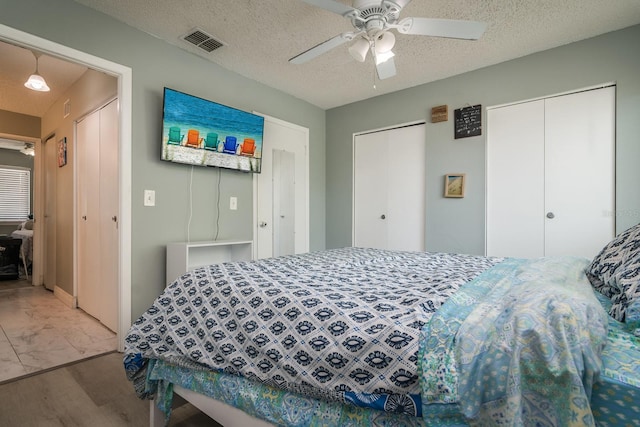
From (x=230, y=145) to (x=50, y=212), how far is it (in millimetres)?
3043

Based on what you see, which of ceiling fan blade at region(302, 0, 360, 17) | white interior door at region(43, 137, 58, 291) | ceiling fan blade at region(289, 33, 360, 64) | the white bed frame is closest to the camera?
the white bed frame

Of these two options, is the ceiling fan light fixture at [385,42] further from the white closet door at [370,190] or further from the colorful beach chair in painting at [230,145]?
the white closet door at [370,190]

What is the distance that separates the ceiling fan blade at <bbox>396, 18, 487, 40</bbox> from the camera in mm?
1733

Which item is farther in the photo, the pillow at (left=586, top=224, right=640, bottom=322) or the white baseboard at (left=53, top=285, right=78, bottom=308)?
the white baseboard at (left=53, top=285, right=78, bottom=308)

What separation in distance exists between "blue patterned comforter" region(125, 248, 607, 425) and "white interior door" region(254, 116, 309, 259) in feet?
6.80

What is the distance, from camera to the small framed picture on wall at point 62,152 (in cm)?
368

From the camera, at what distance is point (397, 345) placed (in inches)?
32.2

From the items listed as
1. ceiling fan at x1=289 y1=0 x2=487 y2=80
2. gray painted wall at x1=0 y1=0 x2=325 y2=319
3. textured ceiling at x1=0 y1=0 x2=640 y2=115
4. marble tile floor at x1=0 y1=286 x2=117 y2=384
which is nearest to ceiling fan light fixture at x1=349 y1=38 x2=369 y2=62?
ceiling fan at x1=289 y1=0 x2=487 y2=80

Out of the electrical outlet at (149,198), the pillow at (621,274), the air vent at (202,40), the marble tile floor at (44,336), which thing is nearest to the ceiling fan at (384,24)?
the air vent at (202,40)

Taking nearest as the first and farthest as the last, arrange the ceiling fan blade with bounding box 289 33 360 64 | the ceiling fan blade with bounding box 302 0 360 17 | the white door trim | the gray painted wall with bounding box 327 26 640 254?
the ceiling fan blade with bounding box 302 0 360 17 < the ceiling fan blade with bounding box 289 33 360 64 < the white door trim < the gray painted wall with bounding box 327 26 640 254

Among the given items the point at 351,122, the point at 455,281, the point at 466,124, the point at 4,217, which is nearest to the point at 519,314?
the point at 455,281

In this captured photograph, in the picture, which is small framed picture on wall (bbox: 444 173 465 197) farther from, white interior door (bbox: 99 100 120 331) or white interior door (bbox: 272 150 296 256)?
white interior door (bbox: 99 100 120 331)

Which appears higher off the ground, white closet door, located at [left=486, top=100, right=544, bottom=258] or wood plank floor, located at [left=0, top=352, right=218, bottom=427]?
white closet door, located at [left=486, top=100, right=544, bottom=258]

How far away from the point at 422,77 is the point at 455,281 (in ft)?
9.17
